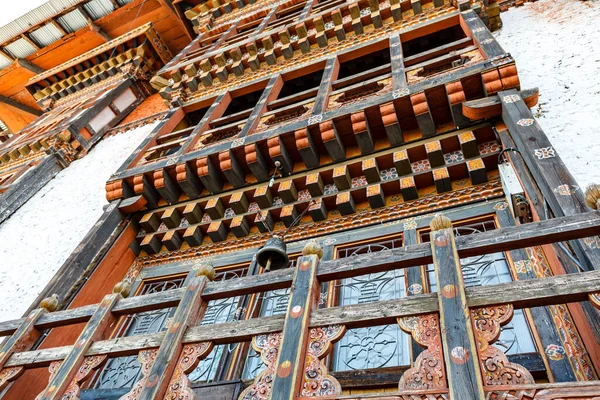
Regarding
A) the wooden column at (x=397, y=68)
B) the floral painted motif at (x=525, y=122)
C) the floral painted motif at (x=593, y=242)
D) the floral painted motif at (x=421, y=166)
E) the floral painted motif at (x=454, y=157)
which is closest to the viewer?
the floral painted motif at (x=593, y=242)

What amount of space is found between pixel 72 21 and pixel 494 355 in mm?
14446

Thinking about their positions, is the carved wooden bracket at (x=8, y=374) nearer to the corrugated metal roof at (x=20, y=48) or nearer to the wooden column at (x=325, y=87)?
the wooden column at (x=325, y=87)

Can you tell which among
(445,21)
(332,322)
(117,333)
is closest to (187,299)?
Result: (332,322)

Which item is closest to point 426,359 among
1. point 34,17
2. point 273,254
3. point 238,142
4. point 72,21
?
point 273,254

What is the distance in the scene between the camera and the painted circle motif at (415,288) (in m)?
3.31

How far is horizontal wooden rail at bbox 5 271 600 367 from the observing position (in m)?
1.80

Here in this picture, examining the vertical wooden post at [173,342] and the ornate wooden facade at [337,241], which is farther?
the vertical wooden post at [173,342]

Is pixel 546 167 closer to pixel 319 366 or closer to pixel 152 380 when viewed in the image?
pixel 319 366

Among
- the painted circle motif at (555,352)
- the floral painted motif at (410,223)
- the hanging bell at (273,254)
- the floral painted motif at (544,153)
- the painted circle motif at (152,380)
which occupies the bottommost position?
the painted circle motif at (152,380)

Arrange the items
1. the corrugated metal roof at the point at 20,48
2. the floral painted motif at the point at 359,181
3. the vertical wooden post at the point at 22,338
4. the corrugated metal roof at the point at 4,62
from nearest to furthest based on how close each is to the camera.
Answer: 1. the vertical wooden post at the point at 22,338
2. the floral painted motif at the point at 359,181
3. the corrugated metal roof at the point at 20,48
4. the corrugated metal roof at the point at 4,62

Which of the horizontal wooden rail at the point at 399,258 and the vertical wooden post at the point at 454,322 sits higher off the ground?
the horizontal wooden rail at the point at 399,258

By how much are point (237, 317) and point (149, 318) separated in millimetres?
1237

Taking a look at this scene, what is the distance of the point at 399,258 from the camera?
7.59ft

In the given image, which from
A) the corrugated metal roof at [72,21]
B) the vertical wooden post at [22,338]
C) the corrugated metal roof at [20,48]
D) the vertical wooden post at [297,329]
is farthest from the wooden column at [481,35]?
the corrugated metal roof at [20,48]
